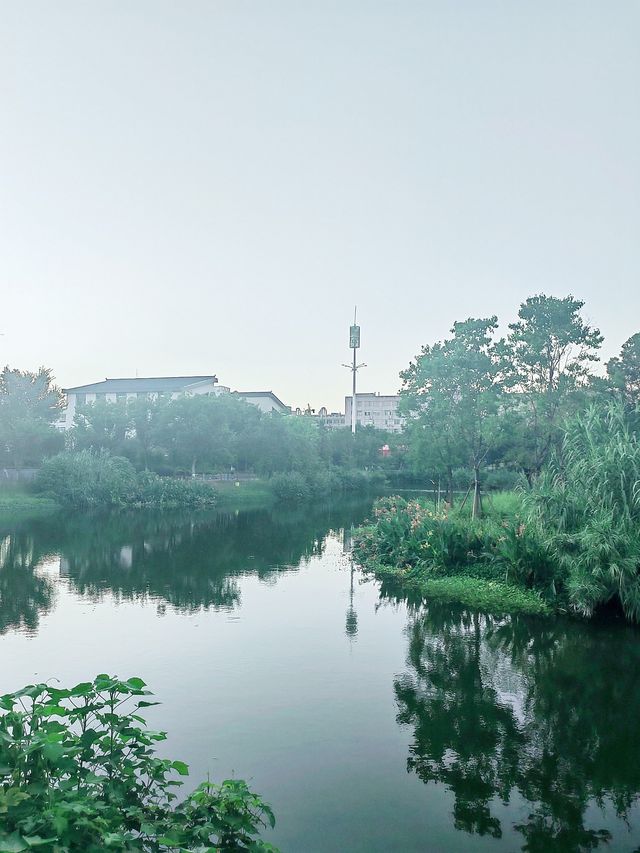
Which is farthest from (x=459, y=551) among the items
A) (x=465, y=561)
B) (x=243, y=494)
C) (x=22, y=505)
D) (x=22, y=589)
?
(x=243, y=494)

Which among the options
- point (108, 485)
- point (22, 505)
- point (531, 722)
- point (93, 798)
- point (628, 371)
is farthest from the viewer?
point (108, 485)

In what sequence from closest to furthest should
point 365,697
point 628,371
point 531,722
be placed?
point 531,722, point 365,697, point 628,371

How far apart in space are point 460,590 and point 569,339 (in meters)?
18.9

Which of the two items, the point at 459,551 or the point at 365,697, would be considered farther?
the point at 459,551

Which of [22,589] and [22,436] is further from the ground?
[22,436]

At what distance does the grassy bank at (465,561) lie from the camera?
16.7 metres

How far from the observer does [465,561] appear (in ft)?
64.8

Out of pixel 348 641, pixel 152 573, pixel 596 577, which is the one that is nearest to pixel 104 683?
pixel 348 641

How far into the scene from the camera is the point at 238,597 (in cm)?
1842

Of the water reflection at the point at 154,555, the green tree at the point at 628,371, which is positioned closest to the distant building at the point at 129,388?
the water reflection at the point at 154,555

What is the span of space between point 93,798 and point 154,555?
2068cm

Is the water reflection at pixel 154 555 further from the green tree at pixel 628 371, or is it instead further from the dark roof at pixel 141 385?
the dark roof at pixel 141 385

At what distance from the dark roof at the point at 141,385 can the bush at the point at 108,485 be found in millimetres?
38017

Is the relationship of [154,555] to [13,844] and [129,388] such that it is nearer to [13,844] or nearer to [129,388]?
[13,844]
